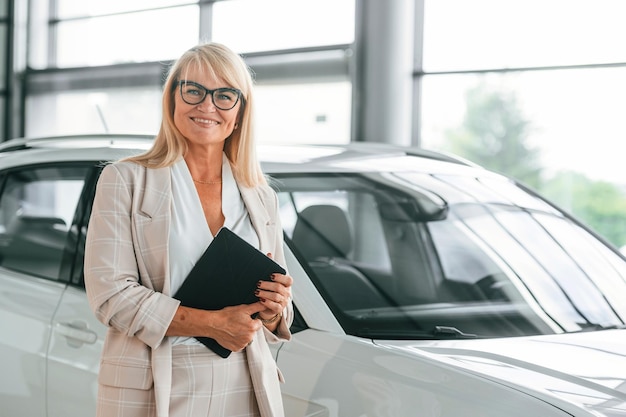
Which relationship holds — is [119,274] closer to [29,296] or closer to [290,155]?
[290,155]

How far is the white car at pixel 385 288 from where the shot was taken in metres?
2.10

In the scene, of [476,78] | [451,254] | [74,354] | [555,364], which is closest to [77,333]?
[74,354]

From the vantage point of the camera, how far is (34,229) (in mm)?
3701

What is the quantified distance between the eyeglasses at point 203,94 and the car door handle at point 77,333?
3.31 ft

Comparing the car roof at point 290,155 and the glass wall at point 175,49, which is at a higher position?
the glass wall at point 175,49

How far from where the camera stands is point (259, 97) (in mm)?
8414

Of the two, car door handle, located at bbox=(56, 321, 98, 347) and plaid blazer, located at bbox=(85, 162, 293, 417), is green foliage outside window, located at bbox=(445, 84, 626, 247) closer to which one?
car door handle, located at bbox=(56, 321, 98, 347)

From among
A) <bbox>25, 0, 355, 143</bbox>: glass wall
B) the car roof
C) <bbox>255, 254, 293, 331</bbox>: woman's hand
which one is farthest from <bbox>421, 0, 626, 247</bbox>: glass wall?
<bbox>255, 254, 293, 331</bbox>: woman's hand

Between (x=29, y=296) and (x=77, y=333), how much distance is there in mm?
394

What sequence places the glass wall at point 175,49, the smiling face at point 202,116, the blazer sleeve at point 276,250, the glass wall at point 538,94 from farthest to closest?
1. the glass wall at point 175,49
2. the glass wall at point 538,94
3. the blazer sleeve at point 276,250
4. the smiling face at point 202,116

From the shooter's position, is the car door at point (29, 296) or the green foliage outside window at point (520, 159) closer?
the car door at point (29, 296)

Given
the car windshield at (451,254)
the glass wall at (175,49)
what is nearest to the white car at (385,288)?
the car windshield at (451,254)

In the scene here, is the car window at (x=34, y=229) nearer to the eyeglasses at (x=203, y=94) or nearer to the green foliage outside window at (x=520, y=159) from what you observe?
the eyeglasses at (x=203, y=94)

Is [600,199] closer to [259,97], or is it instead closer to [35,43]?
[259,97]
